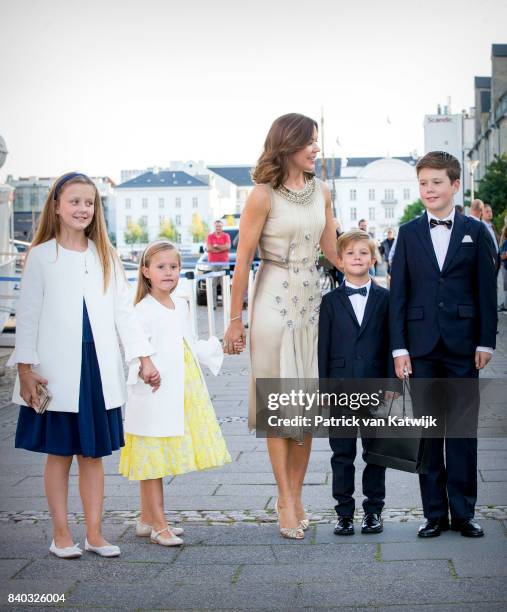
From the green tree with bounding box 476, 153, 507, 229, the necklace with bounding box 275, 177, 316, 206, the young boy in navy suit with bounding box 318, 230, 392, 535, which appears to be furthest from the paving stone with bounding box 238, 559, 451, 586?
the green tree with bounding box 476, 153, 507, 229

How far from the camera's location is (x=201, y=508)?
5562 mm

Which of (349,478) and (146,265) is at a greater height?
(146,265)

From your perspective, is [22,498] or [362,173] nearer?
[22,498]

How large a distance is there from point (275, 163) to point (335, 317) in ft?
2.64

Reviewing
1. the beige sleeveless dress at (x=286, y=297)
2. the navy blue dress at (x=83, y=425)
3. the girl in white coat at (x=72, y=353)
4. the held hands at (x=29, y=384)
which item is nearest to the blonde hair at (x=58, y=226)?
the girl in white coat at (x=72, y=353)

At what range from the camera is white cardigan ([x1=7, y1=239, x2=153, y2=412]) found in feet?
15.1

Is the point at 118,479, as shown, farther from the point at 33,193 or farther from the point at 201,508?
the point at 33,193

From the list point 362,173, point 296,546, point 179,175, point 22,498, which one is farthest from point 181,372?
point 179,175

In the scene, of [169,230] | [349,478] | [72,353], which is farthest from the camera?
[169,230]

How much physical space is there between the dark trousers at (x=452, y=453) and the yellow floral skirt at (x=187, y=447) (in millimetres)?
1001

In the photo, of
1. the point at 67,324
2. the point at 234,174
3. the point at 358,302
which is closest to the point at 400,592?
the point at 358,302

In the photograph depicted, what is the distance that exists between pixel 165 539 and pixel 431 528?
123 centimetres

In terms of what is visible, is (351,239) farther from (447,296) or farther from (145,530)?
(145,530)

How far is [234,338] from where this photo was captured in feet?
16.7
